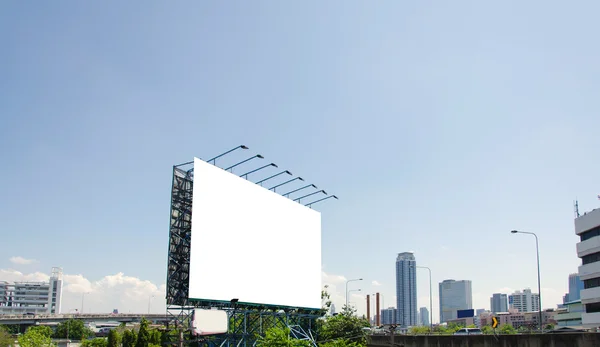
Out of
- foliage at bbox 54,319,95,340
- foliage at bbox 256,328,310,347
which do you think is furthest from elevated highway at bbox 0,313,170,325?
foliage at bbox 256,328,310,347

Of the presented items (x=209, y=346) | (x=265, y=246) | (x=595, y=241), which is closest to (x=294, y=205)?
(x=265, y=246)

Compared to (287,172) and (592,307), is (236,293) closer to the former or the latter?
(287,172)

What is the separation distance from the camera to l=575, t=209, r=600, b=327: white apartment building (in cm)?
5962

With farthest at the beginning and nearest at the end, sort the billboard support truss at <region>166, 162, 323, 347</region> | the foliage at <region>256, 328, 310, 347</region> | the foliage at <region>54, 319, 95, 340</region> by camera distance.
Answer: the foliage at <region>54, 319, 95, 340</region>
the billboard support truss at <region>166, 162, 323, 347</region>
the foliage at <region>256, 328, 310, 347</region>

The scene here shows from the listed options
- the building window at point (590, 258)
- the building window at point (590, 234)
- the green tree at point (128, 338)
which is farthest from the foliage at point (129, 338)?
the building window at point (590, 234)

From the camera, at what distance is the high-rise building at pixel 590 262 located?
196 ft

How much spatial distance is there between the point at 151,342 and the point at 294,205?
54.7 feet

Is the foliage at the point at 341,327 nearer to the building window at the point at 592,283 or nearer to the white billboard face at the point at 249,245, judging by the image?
the white billboard face at the point at 249,245

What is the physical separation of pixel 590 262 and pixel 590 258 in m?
0.47

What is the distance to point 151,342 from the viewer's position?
39938 millimetres

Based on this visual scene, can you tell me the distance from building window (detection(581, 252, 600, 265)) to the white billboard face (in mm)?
34087

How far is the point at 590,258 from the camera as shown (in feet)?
203

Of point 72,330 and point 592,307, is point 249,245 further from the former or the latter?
point 72,330

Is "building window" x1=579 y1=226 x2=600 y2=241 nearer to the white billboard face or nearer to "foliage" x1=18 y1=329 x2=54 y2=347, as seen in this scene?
the white billboard face
